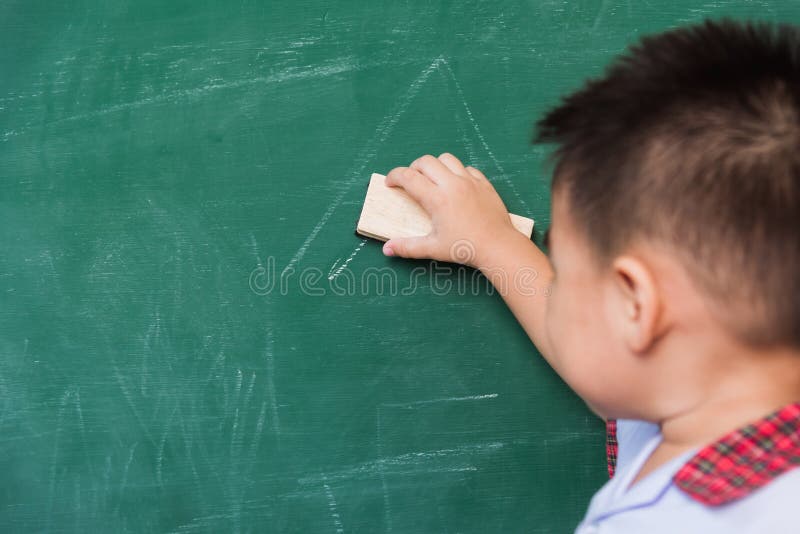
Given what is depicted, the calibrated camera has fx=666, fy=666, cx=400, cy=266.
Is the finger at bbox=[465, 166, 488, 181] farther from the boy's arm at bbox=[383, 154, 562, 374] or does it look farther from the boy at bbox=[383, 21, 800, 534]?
the boy at bbox=[383, 21, 800, 534]

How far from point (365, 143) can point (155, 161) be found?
0.74ft

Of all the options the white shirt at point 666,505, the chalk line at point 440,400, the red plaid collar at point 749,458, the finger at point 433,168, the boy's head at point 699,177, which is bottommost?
the chalk line at point 440,400

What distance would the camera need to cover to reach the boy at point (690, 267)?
40 centimetres

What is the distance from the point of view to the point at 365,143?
0.73m

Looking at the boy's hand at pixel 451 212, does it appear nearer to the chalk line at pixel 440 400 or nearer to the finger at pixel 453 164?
the finger at pixel 453 164

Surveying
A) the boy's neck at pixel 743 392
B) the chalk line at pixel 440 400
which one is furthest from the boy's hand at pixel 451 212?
the boy's neck at pixel 743 392

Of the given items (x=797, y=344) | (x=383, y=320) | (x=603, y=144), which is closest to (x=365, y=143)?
(x=383, y=320)

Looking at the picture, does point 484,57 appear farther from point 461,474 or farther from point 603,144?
point 461,474

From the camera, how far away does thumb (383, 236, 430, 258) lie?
27.4 inches

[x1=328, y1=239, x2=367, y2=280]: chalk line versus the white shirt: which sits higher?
[x1=328, y1=239, x2=367, y2=280]: chalk line

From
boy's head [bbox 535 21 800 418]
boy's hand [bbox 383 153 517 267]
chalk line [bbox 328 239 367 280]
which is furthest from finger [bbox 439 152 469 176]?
boy's head [bbox 535 21 800 418]

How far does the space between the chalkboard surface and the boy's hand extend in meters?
0.03

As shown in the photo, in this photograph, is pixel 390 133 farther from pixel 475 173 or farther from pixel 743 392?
pixel 743 392

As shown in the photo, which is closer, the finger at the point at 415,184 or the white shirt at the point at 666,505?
the white shirt at the point at 666,505
